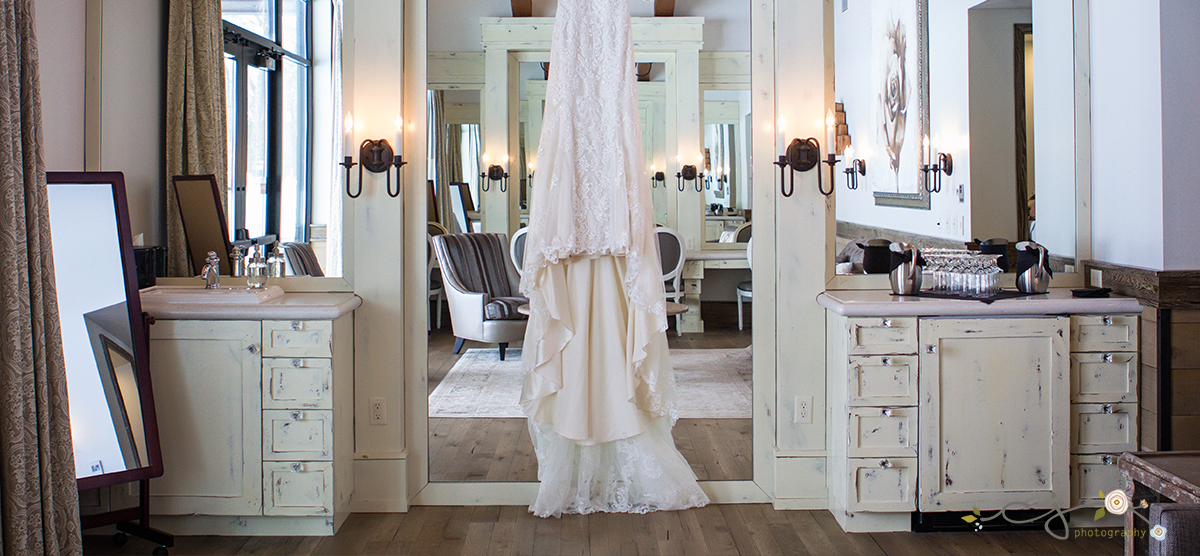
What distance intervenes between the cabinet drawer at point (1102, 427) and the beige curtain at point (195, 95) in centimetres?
315

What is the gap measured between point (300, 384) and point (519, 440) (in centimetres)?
83

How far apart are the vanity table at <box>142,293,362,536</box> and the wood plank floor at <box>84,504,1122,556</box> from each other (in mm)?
139

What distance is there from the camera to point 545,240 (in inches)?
119

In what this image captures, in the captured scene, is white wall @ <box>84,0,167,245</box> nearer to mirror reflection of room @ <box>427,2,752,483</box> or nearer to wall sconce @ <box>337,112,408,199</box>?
wall sconce @ <box>337,112,408,199</box>

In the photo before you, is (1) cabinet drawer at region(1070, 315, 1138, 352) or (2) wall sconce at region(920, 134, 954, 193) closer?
(1) cabinet drawer at region(1070, 315, 1138, 352)

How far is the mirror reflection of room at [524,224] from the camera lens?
3078 millimetres

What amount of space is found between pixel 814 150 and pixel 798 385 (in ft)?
2.89

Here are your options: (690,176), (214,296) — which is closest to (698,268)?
(690,176)

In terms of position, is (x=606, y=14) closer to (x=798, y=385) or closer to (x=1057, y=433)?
(x=798, y=385)

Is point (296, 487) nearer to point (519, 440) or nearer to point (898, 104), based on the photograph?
point (519, 440)

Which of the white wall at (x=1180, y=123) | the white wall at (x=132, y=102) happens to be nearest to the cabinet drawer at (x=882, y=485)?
the white wall at (x=1180, y=123)

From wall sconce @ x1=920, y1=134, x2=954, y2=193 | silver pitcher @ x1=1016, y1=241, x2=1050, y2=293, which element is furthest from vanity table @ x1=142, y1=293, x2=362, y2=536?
silver pitcher @ x1=1016, y1=241, x2=1050, y2=293

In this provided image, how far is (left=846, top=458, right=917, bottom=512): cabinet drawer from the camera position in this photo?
9.55ft

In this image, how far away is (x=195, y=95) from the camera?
320 centimetres
